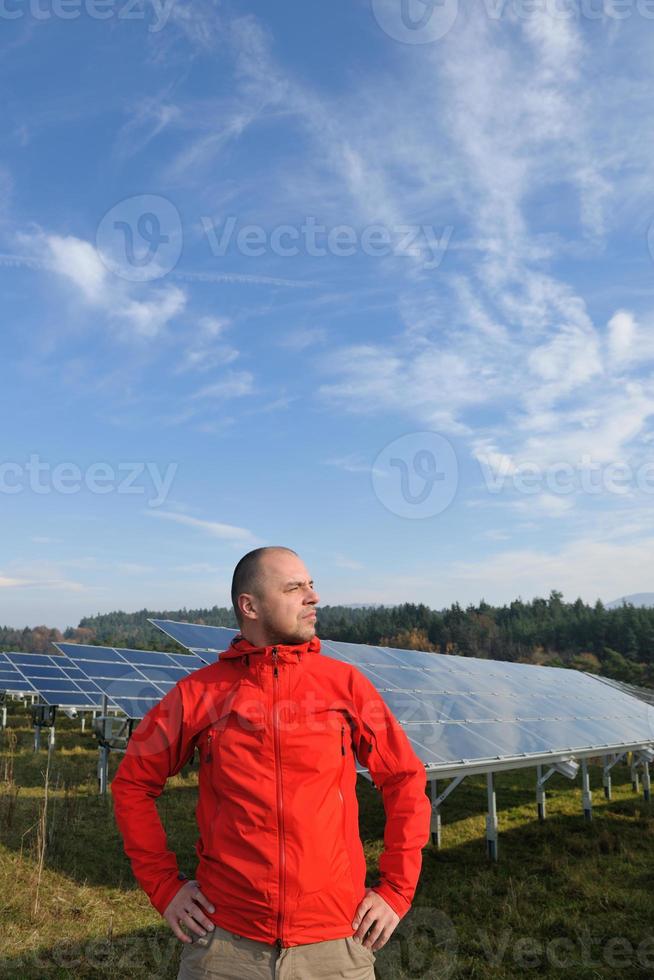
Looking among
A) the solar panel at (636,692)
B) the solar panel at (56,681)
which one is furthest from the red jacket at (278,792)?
the solar panel at (636,692)

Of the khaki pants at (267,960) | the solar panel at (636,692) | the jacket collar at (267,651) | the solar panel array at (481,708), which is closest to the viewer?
the khaki pants at (267,960)

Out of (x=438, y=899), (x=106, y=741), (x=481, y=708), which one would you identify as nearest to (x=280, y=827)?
(x=438, y=899)

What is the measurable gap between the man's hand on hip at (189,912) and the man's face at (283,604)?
39.8 inches

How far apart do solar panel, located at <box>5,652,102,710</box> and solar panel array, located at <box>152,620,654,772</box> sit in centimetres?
734

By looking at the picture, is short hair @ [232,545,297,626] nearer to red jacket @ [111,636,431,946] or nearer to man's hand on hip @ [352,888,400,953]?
red jacket @ [111,636,431,946]

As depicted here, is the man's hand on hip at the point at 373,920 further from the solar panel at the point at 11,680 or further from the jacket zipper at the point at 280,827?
the solar panel at the point at 11,680

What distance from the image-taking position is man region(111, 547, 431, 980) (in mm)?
2660

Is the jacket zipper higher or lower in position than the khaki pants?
higher

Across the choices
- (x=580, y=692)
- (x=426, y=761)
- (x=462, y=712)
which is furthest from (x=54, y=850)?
(x=580, y=692)

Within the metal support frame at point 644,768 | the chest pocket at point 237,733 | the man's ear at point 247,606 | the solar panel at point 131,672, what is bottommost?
the metal support frame at point 644,768

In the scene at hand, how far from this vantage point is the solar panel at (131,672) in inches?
621

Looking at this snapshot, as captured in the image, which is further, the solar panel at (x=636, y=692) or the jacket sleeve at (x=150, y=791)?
the solar panel at (x=636, y=692)

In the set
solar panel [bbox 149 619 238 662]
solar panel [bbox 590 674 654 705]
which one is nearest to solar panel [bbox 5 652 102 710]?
solar panel [bbox 149 619 238 662]

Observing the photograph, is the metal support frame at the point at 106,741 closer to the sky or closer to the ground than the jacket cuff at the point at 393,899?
closer to the ground
